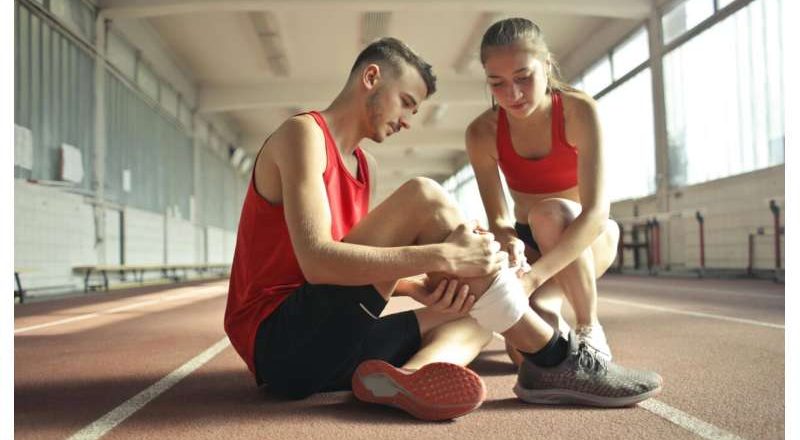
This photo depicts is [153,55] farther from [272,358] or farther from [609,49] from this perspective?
[272,358]

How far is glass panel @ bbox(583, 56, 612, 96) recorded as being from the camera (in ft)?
40.1

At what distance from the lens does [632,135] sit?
11422mm

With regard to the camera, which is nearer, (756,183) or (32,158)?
(32,158)

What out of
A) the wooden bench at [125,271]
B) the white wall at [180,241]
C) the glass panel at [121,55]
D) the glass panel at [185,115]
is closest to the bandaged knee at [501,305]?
the wooden bench at [125,271]

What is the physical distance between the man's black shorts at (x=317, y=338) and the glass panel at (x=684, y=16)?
8618mm

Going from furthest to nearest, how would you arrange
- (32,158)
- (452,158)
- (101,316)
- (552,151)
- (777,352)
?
(452,158), (32,158), (101,316), (777,352), (552,151)

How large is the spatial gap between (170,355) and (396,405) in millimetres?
1702

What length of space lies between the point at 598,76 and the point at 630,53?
4.67 ft

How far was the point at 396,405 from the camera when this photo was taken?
5.59 feet

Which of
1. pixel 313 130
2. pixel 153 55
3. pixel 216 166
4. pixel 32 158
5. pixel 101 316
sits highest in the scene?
pixel 153 55

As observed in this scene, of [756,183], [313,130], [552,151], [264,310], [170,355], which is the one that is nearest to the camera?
[313,130]

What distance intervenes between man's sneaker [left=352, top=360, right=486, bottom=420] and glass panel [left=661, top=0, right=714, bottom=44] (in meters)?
8.63

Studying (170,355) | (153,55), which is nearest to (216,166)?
(153,55)

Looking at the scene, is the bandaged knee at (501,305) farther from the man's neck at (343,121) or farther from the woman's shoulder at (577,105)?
the woman's shoulder at (577,105)
